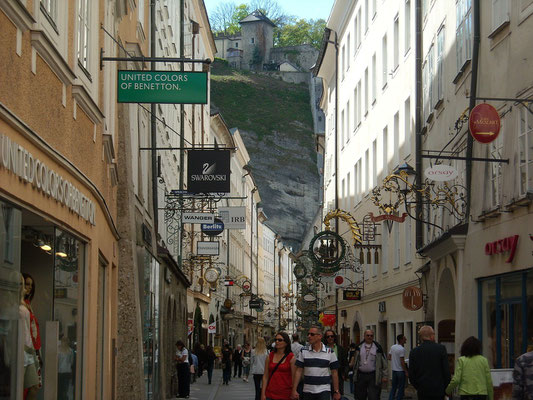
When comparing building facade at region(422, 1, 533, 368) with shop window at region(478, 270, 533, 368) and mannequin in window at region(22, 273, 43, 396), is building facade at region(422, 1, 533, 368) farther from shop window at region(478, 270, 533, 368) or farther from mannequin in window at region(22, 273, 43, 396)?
mannequin in window at region(22, 273, 43, 396)

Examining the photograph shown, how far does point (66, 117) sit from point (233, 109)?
15208 cm

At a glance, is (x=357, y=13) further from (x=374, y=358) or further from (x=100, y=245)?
(x=100, y=245)

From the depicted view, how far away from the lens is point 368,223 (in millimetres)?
33062

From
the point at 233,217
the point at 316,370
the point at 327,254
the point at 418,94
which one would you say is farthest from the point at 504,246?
the point at 233,217

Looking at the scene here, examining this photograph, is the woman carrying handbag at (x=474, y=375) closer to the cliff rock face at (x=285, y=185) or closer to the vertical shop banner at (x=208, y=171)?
the vertical shop banner at (x=208, y=171)

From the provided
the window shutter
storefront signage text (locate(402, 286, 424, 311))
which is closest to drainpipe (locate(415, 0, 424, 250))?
storefront signage text (locate(402, 286, 424, 311))

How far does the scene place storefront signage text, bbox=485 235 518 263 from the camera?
16.9 m

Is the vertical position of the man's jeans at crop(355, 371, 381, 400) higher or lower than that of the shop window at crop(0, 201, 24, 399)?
lower

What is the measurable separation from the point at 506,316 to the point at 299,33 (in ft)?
593

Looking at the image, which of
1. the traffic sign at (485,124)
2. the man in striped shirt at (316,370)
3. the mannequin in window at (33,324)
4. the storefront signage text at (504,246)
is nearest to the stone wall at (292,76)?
the storefront signage text at (504,246)

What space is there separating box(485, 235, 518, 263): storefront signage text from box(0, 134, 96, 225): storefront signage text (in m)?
6.91

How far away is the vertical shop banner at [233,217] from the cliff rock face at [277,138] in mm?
107658

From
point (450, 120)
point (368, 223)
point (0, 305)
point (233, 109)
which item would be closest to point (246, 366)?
point (368, 223)

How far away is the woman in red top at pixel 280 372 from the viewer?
498 inches
